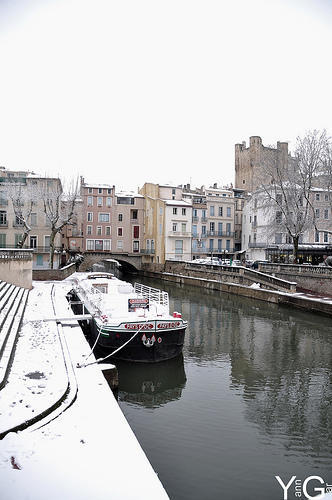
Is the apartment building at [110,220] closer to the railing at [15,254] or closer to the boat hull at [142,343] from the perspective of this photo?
the railing at [15,254]

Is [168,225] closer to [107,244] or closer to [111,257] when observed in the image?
[111,257]

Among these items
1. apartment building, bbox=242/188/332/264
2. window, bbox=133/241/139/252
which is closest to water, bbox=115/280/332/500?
apartment building, bbox=242/188/332/264

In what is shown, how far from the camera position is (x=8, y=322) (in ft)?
48.5

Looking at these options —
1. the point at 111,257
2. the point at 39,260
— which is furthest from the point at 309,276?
the point at 39,260

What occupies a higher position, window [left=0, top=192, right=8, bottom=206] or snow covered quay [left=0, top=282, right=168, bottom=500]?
window [left=0, top=192, right=8, bottom=206]

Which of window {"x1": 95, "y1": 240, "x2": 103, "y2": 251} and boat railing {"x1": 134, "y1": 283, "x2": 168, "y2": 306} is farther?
window {"x1": 95, "y1": 240, "x2": 103, "y2": 251}

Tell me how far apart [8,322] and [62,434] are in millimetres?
8560

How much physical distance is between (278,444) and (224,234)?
55.2 metres

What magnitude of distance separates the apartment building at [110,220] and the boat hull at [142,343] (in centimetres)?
4665

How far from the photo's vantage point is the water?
806 cm

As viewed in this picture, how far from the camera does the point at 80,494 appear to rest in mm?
5668

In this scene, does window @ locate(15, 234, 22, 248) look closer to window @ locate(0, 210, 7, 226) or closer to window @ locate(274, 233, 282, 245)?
window @ locate(0, 210, 7, 226)

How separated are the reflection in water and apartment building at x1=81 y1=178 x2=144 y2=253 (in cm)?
4676

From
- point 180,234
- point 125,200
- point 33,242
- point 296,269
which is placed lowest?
point 296,269
